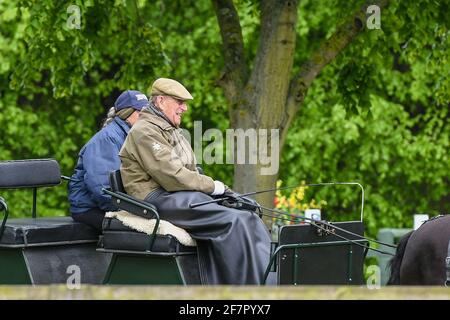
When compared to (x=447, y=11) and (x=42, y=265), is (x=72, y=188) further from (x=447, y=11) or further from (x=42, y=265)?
(x=447, y=11)

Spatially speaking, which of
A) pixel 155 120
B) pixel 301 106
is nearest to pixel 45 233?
pixel 155 120

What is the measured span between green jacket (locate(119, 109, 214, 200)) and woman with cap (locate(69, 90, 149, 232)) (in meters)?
0.46

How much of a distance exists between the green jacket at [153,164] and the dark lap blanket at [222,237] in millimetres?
96

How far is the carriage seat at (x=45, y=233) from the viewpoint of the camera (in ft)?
21.5

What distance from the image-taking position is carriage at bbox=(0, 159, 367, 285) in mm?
6211

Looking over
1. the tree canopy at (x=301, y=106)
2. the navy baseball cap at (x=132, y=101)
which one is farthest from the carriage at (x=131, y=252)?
the tree canopy at (x=301, y=106)

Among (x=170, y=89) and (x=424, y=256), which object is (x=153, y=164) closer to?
(x=170, y=89)

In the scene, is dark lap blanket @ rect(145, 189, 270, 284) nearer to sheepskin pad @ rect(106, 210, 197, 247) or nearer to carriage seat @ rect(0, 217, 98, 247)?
sheepskin pad @ rect(106, 210, 197, 247)

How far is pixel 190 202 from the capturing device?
6246mm

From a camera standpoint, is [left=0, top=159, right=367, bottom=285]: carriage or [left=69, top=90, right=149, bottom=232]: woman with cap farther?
[left=69, top=90, right=149, bottom=232]: woman with cap

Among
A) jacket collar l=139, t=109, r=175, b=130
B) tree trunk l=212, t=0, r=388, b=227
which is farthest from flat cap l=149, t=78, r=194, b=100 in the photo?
tree trunk l=212, t=0, r=388, b=227

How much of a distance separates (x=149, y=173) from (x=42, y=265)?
90 centimetres

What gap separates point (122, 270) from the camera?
21.1 feet
